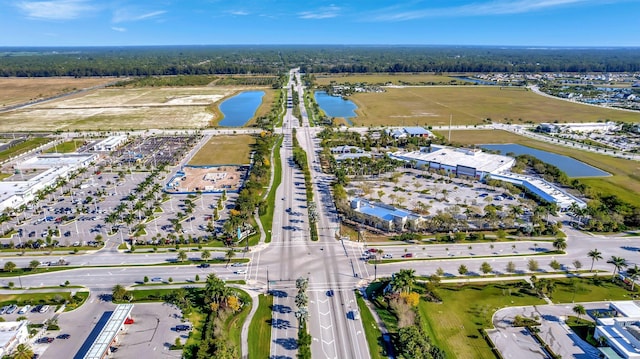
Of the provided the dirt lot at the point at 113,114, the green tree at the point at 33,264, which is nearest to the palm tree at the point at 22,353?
the green tree at the point at 33,264

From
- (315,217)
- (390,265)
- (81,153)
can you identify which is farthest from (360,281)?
(81,153)

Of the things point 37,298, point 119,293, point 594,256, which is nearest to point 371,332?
→ point 119,293

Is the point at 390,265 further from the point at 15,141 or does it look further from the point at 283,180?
the point at 15,141

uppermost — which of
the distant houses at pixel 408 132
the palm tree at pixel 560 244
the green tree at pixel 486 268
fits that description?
the distant houses at pixel 408 132

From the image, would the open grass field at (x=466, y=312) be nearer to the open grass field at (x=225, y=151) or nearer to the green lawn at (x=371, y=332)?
the green lawn at (x=371, y=332)

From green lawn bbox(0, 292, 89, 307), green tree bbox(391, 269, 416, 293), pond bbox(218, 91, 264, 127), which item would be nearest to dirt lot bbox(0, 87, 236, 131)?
pond bbox(218, 91, 264, 127)
